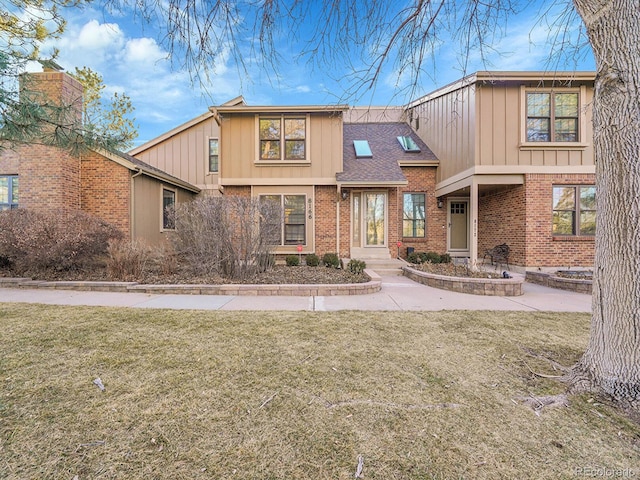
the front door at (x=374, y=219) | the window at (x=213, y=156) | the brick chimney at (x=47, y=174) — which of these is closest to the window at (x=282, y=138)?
the front door at (x=374, y=219)

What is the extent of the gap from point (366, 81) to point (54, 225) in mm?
7472

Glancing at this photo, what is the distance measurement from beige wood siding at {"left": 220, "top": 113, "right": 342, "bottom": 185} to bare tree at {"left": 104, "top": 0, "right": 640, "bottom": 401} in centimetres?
625

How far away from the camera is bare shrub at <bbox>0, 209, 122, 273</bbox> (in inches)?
250

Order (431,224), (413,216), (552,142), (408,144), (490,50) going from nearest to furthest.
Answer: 1. (490,50)
2. (552,142)
3. (431,224)
4. (413,216)
5. (408,144)

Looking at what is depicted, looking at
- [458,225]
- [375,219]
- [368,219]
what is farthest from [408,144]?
[368,219]

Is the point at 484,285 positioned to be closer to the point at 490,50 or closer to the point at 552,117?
the point at 490,50

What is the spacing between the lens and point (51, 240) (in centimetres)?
643

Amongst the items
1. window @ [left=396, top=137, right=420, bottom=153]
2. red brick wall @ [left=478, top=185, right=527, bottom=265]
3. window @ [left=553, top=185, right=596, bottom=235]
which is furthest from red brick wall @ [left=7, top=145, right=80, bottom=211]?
window @ [left=553, top=185, right=596, bottom=235]

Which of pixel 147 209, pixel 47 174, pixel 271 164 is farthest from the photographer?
pixel 271 164

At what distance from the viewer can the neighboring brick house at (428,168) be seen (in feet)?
28.1

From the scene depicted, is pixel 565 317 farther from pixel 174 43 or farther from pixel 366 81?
pixel 174 43

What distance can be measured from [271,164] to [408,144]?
6.27 meters

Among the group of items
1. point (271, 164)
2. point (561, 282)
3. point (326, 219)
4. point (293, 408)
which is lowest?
point (293, 408)

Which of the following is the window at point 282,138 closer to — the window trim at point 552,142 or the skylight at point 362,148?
the skylight at point 362,148
